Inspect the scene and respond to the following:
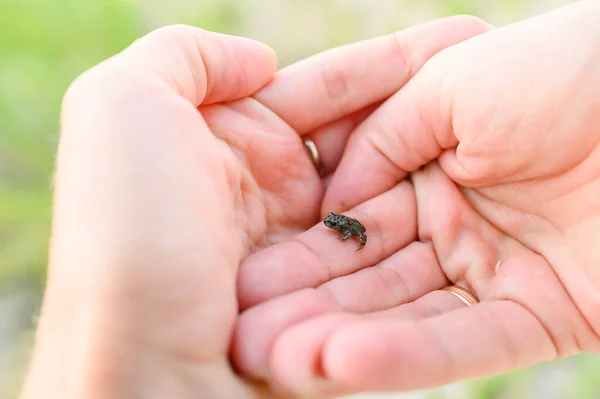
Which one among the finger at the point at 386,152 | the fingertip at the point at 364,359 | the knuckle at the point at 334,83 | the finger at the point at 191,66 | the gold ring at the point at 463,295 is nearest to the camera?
the fingertip at the point at 364,359

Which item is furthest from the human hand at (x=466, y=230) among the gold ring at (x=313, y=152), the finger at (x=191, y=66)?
the finger at (x=191, y=66)

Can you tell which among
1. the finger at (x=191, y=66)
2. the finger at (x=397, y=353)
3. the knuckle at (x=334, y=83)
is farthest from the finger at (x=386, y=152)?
the finger at (x=397, y=353)

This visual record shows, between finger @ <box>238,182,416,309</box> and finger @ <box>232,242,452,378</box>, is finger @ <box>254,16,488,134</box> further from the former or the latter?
finger @ <box>232,242,452,378</box>

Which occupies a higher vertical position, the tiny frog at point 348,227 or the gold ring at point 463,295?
the tiny frog at point 348,227


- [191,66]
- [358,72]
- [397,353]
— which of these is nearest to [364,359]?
[397,353]

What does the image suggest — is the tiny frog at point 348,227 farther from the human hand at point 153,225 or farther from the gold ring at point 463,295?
the gold ring at point 463,295

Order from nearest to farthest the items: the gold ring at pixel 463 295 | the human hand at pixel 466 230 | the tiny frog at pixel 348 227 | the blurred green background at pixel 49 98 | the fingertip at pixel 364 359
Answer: the fingertip at pixel 364 359 < the human hand at pixel 466 230 < the gold ring at pixel 463 295 < the tiny frog at pixel 348 227 < the blurred green background at pixel 49 98

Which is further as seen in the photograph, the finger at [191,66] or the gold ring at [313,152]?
the gold ring at [313,152]

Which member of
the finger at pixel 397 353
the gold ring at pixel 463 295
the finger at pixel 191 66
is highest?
the finger at pixel 191 66
